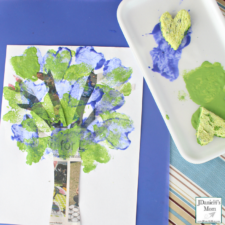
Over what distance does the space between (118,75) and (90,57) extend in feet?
0.30

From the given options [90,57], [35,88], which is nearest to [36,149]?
[35,88]

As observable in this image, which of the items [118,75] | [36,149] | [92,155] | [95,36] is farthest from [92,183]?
[95,36]

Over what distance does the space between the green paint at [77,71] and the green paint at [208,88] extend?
0.26 m

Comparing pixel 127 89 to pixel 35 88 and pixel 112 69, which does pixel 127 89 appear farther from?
pixel 35 88

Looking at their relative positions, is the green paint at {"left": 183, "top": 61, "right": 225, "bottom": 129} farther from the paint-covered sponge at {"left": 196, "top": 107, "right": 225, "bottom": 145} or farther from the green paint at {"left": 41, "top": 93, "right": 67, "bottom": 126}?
the green paint at {"left": 41, "top": 93, "right": 67, "bottom": 126}

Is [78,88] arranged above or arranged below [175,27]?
below

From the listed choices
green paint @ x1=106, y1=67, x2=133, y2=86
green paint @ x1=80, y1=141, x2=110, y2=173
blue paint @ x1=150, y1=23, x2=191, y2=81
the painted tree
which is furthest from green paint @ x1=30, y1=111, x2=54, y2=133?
blue paint @ x1=150, y1=23, x2=191, y2=81

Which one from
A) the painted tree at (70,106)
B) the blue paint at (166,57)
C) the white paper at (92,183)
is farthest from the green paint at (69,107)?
the blue paint at (166,57)

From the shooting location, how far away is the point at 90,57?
45cm

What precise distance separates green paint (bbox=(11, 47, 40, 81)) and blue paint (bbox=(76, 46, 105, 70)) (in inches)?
4.6

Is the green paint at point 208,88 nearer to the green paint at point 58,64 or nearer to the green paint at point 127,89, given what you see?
the green paint at point 127,89

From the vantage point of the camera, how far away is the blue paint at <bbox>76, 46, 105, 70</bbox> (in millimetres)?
451

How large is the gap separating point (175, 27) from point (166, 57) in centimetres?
7

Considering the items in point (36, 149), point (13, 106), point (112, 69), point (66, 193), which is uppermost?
point (112, 69)
